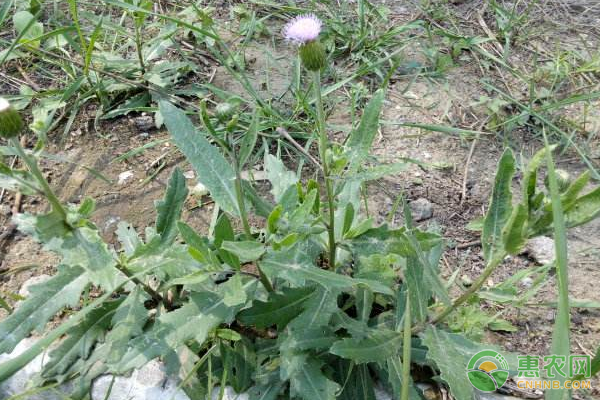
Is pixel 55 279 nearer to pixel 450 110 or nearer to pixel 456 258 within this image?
pixel 456 258

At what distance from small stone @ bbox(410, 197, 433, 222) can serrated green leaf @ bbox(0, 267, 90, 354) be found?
1407 mm

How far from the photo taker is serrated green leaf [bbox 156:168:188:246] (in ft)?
5.69

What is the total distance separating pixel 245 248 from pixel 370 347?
1.56 ft

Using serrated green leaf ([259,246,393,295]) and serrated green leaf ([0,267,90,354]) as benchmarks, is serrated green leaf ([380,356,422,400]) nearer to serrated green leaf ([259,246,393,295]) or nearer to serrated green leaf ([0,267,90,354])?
serrated green leaf ([259,246,393,295])

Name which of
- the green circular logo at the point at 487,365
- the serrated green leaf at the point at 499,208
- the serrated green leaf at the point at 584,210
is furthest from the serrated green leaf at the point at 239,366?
the serrated green leaf at the point at 584,210

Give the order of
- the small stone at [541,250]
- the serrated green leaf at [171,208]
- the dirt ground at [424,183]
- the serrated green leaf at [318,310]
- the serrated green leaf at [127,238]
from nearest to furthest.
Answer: the serrated green leaf at [318,310]
the serrated green leaf at [171,208]
the serrated green leaf at [127,238]
the dirt ground at [424,183]
the small stone at [541,250]

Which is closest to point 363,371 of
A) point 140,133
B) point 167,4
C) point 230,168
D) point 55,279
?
point 230,168

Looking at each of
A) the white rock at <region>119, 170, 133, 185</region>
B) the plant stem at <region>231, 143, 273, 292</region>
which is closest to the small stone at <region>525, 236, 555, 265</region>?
the plant stem at <region>231, 143, 273, 292</region>

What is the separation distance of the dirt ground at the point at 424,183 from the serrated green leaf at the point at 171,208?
1.68 feet

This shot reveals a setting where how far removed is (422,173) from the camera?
2.53 m

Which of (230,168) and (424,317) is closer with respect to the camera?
(424,317)

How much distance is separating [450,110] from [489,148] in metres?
0.32

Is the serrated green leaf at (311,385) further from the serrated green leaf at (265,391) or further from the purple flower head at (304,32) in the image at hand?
the purple flower head at (304,32)

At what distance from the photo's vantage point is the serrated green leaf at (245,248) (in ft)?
4.60
